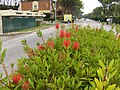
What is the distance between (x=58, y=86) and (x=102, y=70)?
47cm

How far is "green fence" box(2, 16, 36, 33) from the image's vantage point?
3072cm

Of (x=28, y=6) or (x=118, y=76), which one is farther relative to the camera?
(x=28, y=6)

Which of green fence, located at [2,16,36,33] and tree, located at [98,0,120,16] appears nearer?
green fence, located at [2,16,36,33]

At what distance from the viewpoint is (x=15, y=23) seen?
111ft

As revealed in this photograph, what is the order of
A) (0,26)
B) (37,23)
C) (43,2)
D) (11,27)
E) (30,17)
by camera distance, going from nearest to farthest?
(0,26) < (11,27) < (30,17) < (37,23) < (43,2)

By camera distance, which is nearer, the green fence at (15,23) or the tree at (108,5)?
the green fence at (15,23)

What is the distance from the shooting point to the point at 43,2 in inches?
3088

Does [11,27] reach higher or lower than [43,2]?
lower

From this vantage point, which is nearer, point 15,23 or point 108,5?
point 15,23

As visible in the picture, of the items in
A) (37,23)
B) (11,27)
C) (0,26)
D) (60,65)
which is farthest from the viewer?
(37,23)

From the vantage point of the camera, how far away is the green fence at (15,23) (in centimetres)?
3072

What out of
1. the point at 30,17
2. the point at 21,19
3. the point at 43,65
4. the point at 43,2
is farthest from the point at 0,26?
the point at 43,2

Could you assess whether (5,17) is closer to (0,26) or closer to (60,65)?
(0,26)

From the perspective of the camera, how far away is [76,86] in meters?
1.92
